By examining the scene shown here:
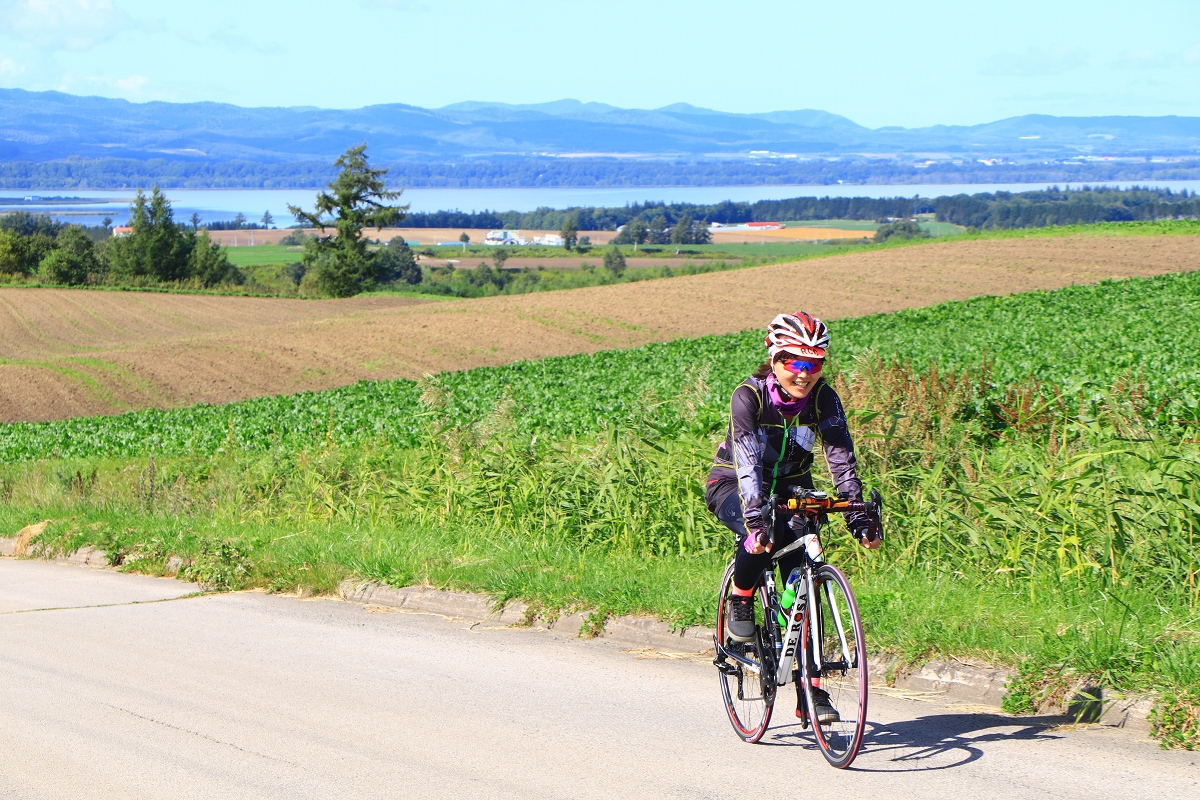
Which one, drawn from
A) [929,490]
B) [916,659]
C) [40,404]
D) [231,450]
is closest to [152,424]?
[231,450]

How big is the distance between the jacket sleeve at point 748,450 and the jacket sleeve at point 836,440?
0.28 meters

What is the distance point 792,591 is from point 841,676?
386 mm

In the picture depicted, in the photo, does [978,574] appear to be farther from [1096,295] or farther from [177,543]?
[1096,295]

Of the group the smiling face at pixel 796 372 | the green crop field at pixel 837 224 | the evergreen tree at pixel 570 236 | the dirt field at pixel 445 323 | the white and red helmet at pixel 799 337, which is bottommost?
the dirt field at pixel 445 323

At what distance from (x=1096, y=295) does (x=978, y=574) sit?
30.8m

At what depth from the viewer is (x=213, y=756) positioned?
4961mm

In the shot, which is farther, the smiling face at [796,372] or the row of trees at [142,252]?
the row of trees at [142,252]

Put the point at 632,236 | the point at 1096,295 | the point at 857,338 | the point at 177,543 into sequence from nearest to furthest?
1. the point at 177,543
2. the point at 857,338
3. the point at 1096,295
4. the point at 632,236

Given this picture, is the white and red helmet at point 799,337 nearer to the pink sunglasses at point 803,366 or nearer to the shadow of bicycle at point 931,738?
the pink sunglasses at point 803,366

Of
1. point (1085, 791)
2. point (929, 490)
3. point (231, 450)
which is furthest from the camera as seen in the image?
point (231, 450)

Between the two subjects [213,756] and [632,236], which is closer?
[213,756]

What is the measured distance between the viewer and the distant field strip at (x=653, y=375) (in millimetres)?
18203

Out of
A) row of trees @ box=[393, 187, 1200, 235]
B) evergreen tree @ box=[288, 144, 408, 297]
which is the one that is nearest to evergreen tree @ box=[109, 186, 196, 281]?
evergreen tree @ box=[288, 144, 408, 297]

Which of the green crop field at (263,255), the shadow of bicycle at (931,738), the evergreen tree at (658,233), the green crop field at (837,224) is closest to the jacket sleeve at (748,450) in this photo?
the shadow of bicycle at (931,738)
